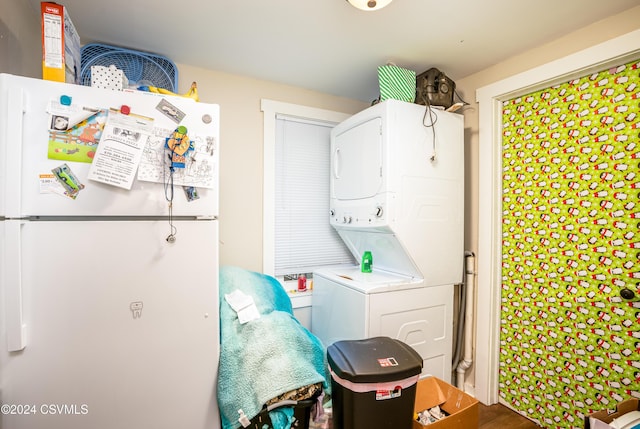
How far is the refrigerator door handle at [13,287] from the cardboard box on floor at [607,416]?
7.60ft

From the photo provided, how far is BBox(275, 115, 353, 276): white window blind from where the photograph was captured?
2418mm

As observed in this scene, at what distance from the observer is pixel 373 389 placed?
3.90 ft

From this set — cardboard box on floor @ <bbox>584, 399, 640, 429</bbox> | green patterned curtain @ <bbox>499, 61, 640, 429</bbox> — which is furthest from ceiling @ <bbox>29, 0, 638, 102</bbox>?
cardboard box on floor @ <bbox>584, 399, 640, 429</bbox>

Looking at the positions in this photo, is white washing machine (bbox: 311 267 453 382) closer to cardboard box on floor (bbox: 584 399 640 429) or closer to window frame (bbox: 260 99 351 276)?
window frame (bbox: 260 99 351 276)

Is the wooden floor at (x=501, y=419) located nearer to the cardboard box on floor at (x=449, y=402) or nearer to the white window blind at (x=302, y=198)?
the cardboard box on floor at (x=449, y=402)

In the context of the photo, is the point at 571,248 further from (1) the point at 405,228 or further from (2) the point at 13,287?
A: (2) the point at 13,287

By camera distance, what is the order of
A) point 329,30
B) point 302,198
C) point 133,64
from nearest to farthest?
1. point 329,30
2. point 133,64
3. point 302,198

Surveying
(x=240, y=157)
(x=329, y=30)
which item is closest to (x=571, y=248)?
(x=329, y=30)

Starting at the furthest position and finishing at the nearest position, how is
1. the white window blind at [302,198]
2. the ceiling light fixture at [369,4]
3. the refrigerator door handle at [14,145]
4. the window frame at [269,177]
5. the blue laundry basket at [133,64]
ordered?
the white window blind at [302,198]
the window frame at [269,177]
the blue laundry basket at [133,64]
the ceiling light fixture at [369,4]
the refrigerator door handle at [14,145]

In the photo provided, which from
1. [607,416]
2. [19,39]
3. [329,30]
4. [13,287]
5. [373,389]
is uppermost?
[329,30]

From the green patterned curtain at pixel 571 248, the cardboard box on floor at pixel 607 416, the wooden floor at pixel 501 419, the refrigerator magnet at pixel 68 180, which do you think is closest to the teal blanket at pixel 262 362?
the refrigerator magnet at pixel 68 180

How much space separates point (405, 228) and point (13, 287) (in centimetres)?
188

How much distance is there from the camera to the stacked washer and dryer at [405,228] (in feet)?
6.04

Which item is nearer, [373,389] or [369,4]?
[373,389]
